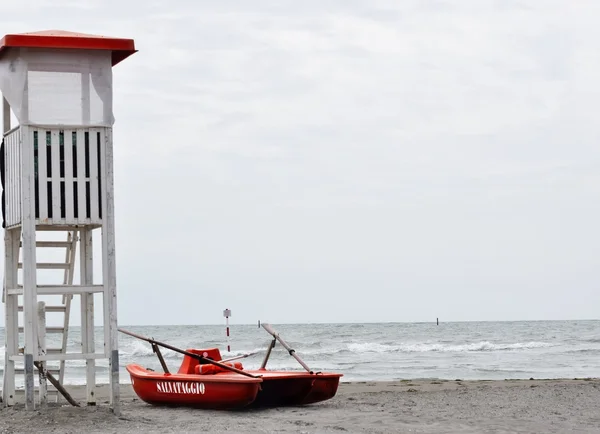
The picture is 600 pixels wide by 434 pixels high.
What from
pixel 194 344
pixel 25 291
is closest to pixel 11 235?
pixel 25 291

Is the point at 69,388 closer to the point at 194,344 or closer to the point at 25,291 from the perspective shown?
the point at 25,291

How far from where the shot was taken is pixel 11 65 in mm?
11086

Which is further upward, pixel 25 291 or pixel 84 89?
pixel 84 89

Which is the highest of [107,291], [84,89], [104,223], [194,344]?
[84,89]

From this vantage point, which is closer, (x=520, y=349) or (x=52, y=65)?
(x=52, y=65)

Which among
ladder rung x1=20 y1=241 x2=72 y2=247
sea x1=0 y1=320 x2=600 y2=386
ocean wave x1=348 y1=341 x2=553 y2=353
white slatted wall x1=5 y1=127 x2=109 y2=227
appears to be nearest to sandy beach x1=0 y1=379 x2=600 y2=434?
ladder rung x1=20 y1=241 x2=72 y2=247

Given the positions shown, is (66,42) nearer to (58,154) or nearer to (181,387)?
(58,154)

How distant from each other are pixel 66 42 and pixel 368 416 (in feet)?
19.6

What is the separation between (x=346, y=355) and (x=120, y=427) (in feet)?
85.1

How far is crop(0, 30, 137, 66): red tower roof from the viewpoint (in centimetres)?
1088

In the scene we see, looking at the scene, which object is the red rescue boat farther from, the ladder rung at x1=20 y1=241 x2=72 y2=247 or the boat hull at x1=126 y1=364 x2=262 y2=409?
the ladder rung at x1=20 y1=241 x2=72 y2=247

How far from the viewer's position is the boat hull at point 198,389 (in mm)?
12586

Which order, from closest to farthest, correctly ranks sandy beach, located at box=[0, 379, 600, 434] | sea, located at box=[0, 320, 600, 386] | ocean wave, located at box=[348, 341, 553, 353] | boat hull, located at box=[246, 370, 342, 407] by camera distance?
sandy beach, located at box=[0, 379, 600, 434] < boat hull, located at box=[246, 370, 342, 407] < sea, located at box=[0, 320, 600, 386] < ocean wave, located at box=[348, 341, 553, 353]

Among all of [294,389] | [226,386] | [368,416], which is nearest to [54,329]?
[226,386]
